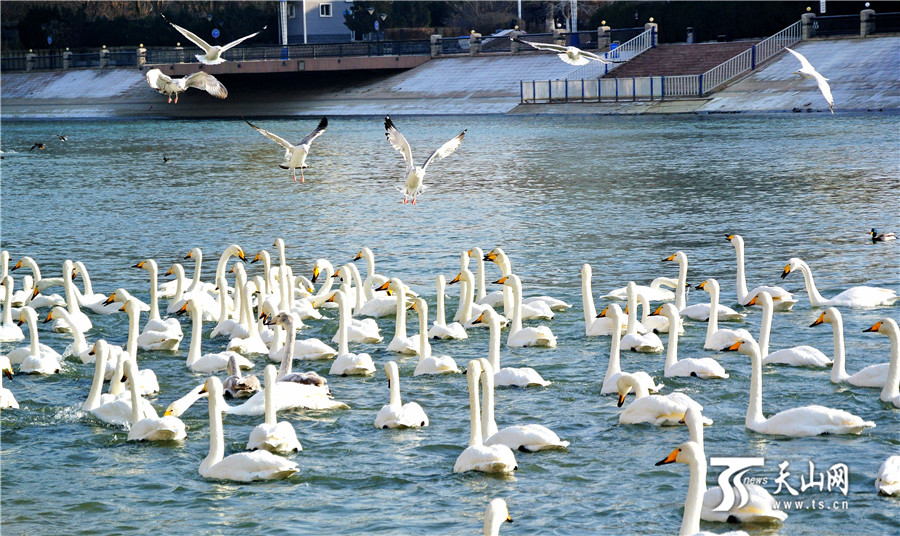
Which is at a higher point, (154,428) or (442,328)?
(442,328)

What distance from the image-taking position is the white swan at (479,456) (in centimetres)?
962

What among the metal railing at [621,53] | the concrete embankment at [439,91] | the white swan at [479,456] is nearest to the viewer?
the white swan at [479,456]

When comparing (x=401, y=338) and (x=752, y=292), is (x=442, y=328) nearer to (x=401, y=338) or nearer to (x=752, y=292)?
(x=401, y=338)

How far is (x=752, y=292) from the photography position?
15.7 metres

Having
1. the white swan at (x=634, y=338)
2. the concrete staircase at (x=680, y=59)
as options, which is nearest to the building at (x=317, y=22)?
the concrete staircase at (x=680, y=59)

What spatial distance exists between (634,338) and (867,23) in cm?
4826

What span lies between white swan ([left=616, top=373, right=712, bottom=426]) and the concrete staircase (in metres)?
51.1

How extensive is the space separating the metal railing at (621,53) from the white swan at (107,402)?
54.6m

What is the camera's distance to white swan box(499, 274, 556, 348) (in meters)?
13.8

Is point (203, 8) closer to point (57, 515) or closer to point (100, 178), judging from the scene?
point (100, 178)

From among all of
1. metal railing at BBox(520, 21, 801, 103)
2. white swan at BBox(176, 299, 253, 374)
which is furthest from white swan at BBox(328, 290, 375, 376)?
metal railing at BBox(520, 21, 801, 103)

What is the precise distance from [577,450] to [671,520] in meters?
1.53

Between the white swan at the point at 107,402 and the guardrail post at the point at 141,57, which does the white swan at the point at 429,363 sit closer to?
the white swan at the point at 107,402

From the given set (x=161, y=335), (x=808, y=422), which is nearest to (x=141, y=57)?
(x=161, y=335)
